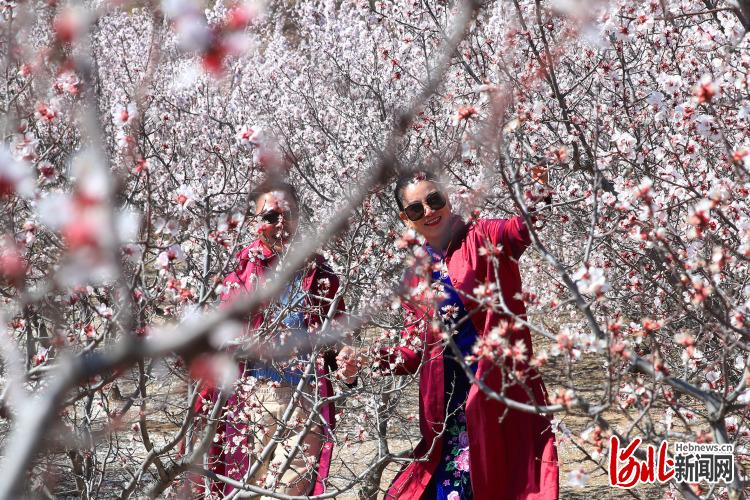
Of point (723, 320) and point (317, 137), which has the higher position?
point (317, 137)

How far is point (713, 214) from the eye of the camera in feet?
13.8

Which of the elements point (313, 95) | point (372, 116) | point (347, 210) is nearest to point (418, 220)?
point (347, 210)

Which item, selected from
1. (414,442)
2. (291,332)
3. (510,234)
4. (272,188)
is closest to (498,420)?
(510,234)

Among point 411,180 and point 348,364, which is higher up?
point 411,180

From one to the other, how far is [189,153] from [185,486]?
790 cm

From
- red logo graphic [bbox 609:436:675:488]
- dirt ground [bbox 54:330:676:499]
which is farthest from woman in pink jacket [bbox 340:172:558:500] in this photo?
dirt ground [bbox 54:330:676:499]

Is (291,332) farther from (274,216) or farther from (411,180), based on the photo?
(411,180)

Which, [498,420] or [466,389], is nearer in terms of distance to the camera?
[498,420]

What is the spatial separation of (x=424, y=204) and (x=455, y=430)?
106cm

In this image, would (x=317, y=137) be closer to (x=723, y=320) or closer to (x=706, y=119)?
(x=706, y=119)

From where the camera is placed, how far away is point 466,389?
3.99 metres

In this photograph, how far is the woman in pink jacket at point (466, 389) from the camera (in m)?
3.76

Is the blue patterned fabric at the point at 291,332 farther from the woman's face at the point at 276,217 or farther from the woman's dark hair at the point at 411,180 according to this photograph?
the woman's dark hair at the point at 411,180

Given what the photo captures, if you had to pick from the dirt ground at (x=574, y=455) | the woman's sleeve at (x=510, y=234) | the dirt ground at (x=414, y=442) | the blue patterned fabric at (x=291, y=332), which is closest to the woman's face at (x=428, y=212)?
the woman's sleeve at (x=510, y=234)
